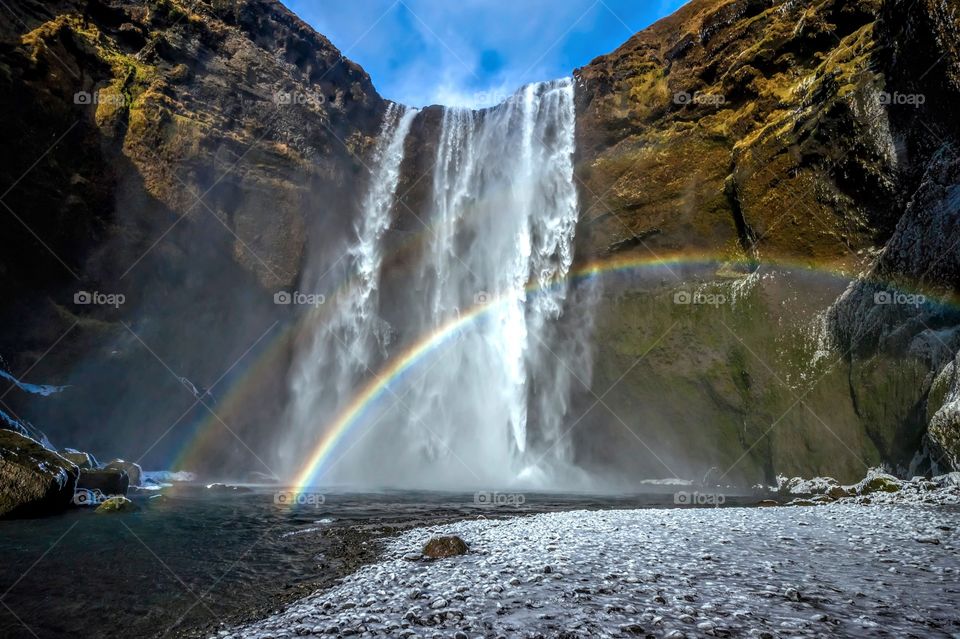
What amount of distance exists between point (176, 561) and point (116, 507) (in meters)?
7.32

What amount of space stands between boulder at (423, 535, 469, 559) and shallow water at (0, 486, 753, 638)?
3.39 ft

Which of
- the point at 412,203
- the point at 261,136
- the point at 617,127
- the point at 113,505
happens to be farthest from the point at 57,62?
the point at 617,127

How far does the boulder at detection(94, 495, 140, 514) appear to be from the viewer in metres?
13.3

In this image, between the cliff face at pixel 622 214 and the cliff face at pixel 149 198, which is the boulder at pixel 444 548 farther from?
the cliff face at pixel 149 198

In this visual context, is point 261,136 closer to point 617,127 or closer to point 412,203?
point 412,203

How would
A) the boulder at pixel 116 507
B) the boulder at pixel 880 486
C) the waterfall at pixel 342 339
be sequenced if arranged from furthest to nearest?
the waterfall at pixel 342 339 → the boulder at pixel 880 486 → the boulder at pixel 116 507

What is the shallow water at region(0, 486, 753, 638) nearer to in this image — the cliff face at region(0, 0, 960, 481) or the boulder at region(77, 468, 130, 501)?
the boulder at region(77, 468, 130, 501)

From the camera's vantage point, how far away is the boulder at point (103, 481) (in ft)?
54.3

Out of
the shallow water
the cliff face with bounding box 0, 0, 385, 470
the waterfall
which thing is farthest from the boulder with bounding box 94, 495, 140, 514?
the waterfall

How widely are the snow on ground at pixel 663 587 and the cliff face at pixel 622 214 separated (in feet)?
34.0

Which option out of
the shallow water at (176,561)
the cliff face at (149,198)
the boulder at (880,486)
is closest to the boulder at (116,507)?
the shallow water at (176,561)

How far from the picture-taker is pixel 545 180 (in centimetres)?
3216

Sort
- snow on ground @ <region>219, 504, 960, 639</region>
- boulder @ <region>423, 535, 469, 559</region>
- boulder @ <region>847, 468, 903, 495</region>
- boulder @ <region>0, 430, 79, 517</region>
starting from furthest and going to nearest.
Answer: boulder @ <region>847, 468, 903, 495</region>, boulder @ <region>0, 430, 79, 517</region>, boulder @ <region>423, 535, 469, 559</region>, snow on ground @ <region>219, 504, 960, 639</region>

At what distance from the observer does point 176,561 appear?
8.17 meters
